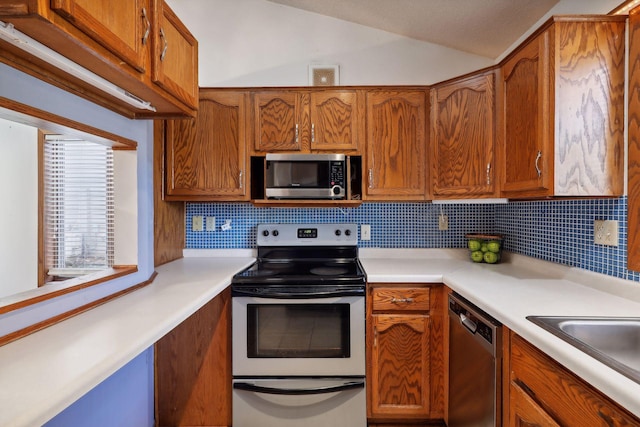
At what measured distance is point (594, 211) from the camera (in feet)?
4.84

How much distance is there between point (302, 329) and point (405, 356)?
2.01ft

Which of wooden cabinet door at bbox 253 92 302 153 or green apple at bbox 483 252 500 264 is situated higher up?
wooden cabinet door at bbox 253 92 302 153

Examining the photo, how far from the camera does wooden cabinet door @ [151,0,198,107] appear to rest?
115cm

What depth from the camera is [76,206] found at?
5.29ft

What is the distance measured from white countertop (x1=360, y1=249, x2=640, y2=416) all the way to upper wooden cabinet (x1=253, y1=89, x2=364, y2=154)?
2.88 feet

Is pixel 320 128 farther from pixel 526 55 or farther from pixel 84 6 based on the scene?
pixel 84 6

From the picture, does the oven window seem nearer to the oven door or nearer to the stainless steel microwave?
the oven door

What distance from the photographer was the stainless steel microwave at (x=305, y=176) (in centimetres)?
204

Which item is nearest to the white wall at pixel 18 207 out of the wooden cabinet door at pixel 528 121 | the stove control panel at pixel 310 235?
the stove control panel at pixel 310 235

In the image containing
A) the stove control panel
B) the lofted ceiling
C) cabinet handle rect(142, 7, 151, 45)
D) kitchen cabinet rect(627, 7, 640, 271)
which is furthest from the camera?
the stove control panel

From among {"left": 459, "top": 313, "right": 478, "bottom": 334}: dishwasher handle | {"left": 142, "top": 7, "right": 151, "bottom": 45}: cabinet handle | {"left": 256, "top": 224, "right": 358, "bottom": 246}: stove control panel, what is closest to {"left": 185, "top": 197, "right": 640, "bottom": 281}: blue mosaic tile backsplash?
{"left": 256, "top": 224, "right": 358, "bottom": 246}: stove control panel

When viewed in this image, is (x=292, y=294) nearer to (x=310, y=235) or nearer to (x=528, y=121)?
(x=310, y=235)

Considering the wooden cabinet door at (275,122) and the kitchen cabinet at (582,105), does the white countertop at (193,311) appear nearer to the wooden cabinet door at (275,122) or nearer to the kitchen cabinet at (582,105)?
the kitchen cabinet at (582,105)

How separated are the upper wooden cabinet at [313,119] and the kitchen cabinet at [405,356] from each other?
1.02 metres
